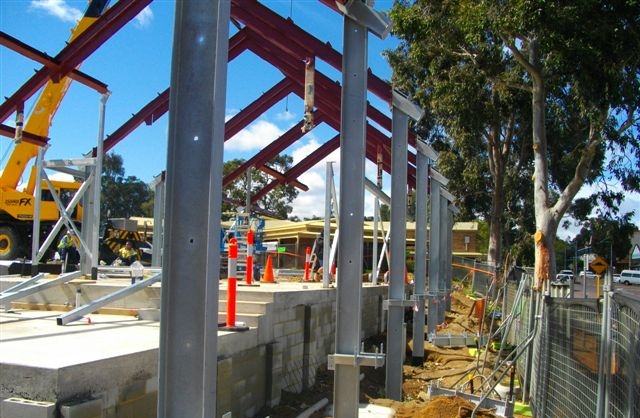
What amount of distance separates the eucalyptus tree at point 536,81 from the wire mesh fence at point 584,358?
28.0ft

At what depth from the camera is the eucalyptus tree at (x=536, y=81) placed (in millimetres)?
14250

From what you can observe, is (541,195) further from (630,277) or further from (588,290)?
(630,277)

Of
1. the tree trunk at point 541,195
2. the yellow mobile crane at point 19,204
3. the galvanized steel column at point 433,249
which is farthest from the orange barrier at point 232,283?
the yellow mobile crane at point 19,204

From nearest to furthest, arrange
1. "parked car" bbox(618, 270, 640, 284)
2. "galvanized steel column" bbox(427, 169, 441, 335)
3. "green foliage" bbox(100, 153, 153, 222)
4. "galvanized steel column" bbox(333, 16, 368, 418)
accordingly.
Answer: "galvanized steel column" bbox(333, 16, 368, 418) < "galvanized steel column" bbox(427, 169, 441, 335) < "parked car" bbox(618, 270, 640, 284) < "green foliage" bbox(100, 153, 153, 222)

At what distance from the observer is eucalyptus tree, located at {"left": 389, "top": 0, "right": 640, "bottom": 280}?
14.2 metres

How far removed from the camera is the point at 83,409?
438 cm

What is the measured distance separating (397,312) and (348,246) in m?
3.47

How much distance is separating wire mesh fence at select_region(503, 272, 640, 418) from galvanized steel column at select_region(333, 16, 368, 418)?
7.24 feet

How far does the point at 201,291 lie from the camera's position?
9.88 feet

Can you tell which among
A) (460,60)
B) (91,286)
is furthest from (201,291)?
(460,60)

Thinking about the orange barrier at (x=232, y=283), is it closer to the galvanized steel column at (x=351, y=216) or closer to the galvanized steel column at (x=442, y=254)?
the galvanized steel column at (x=351, y=216)

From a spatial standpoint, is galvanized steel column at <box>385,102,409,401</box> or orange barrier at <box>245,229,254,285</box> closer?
galvanized steel column at <box>385,102,409,401</box>

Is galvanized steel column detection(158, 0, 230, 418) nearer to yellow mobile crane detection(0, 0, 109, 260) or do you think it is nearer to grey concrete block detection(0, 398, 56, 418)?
grey concrete block detection(0, 398, 56, 418)

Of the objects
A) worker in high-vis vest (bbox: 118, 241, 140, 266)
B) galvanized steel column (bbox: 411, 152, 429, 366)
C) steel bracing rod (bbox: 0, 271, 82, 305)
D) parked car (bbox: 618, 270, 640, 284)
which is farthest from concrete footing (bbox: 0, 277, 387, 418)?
parked car (bbox: 618, 270, 640, 284)
